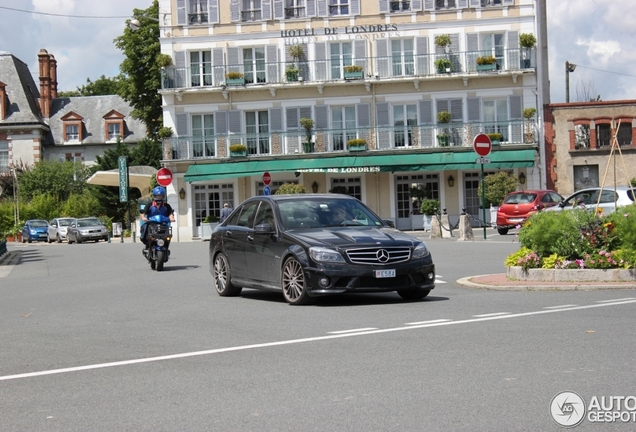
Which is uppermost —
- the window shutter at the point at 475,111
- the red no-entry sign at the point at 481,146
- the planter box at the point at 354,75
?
the planter box at the point at 354,75

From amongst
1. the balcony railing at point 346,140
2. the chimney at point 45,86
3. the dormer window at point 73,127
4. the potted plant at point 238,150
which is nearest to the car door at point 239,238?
the balcony railing at point 346,140

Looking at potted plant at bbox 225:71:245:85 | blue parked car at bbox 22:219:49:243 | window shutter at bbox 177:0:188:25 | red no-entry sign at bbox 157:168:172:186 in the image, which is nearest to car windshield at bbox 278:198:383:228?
red no-entry sign at bbox 157:168:172:186

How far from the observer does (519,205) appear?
118 feet

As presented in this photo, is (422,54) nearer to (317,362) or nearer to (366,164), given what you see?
(366,164)

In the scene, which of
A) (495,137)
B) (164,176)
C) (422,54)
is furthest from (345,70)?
(164,176)

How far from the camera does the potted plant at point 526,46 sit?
5325 cm

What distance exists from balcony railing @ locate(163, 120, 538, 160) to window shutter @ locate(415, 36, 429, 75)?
309cm

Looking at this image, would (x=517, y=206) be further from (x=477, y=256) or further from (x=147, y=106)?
(x=147, y=106)

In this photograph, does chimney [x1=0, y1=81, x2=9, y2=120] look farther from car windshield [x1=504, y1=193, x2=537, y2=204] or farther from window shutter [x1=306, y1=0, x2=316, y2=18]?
car windshield [x1=504, y1=193, x2=537, y2=204]

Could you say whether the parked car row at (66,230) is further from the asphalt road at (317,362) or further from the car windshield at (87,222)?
the asphalt road at (317,362)

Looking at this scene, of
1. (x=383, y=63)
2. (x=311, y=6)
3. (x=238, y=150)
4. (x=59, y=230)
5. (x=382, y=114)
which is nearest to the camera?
(x=383, y=63)

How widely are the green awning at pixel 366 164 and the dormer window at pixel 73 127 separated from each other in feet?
110

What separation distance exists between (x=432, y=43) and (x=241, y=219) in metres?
40.5

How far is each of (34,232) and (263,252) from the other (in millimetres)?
50383
